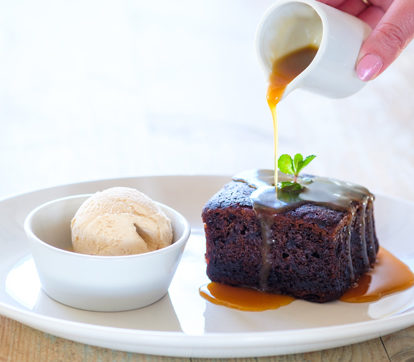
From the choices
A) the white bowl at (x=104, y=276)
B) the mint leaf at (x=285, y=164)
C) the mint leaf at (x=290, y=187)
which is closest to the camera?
the white bowl at (x=104, y=276)

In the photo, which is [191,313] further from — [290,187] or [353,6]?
[353,6]

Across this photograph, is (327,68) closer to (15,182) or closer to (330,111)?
(15,182)

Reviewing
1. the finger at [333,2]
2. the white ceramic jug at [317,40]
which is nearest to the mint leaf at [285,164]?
the white ceramic jug at [317,40]

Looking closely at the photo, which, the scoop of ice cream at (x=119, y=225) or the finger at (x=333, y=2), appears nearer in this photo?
the scoop of ice cream at (x=119, y=225)

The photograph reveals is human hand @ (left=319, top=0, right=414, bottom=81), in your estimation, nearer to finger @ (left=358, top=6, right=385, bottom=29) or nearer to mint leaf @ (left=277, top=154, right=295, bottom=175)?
mint leaf @ (left=277, top=154, right=295, bottom=175)

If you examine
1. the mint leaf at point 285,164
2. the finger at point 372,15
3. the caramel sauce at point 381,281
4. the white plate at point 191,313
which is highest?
the finger at point 372,15

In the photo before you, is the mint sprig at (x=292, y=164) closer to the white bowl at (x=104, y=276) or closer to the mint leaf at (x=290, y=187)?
the mint leaf at (x=290, y=187)
